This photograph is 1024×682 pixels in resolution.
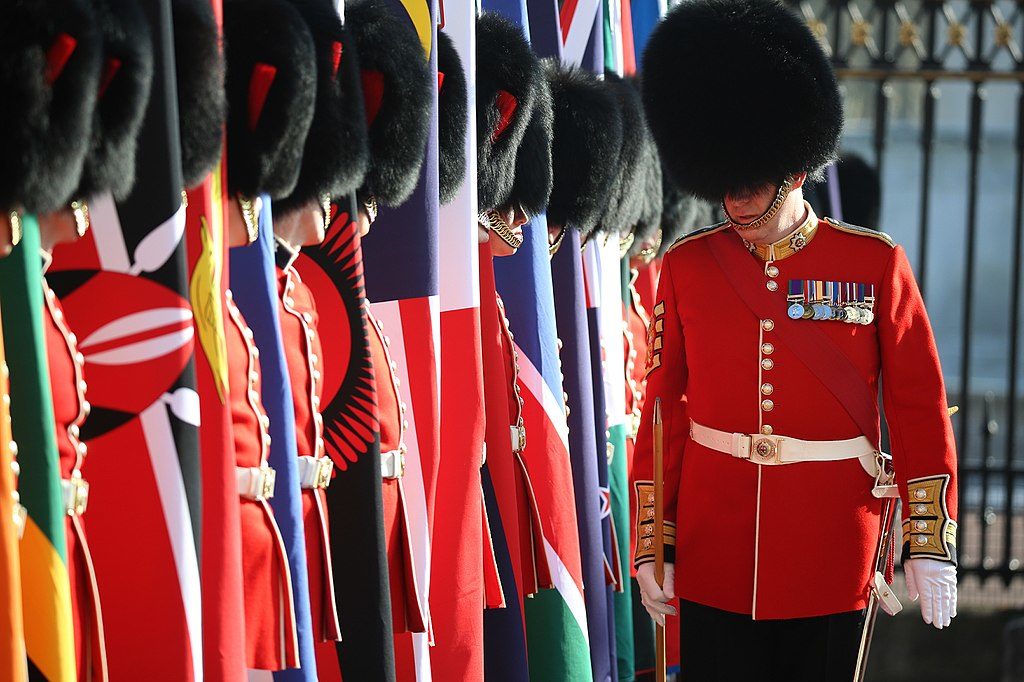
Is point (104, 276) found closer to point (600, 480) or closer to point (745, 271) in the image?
point (745, 271)

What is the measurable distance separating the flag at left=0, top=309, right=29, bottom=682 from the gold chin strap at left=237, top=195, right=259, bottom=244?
2.10 ft

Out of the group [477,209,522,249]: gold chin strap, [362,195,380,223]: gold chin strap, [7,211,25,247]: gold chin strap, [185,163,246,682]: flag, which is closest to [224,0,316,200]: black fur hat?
[185,163,246,682]: flag

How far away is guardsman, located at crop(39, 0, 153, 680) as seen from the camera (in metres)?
1.78

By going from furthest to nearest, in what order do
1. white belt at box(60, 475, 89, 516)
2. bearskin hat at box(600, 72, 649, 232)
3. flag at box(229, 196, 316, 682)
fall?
bearskin hat at box(600, 72, 649, 232), flag at box(229, 196, 316, 682), white belt at box(60, 475, 89, 516)

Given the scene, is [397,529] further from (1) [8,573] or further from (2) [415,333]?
(1) [8,573]

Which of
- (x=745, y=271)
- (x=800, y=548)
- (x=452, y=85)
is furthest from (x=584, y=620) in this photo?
(x=452, y=85)

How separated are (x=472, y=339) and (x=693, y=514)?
23.2 inches

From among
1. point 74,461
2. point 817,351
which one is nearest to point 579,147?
point 817,351

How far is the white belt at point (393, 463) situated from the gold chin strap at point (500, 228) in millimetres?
687

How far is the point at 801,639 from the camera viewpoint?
9.93ft

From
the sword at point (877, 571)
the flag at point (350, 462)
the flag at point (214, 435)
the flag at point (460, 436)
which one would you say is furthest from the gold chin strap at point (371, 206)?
the sword at point (877, 571)

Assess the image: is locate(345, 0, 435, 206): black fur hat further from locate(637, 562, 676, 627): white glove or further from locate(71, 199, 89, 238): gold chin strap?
locate(637, 562, 676, 627): white glove

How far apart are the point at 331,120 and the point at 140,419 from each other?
62 centimetres

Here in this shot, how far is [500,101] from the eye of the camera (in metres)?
3.19
